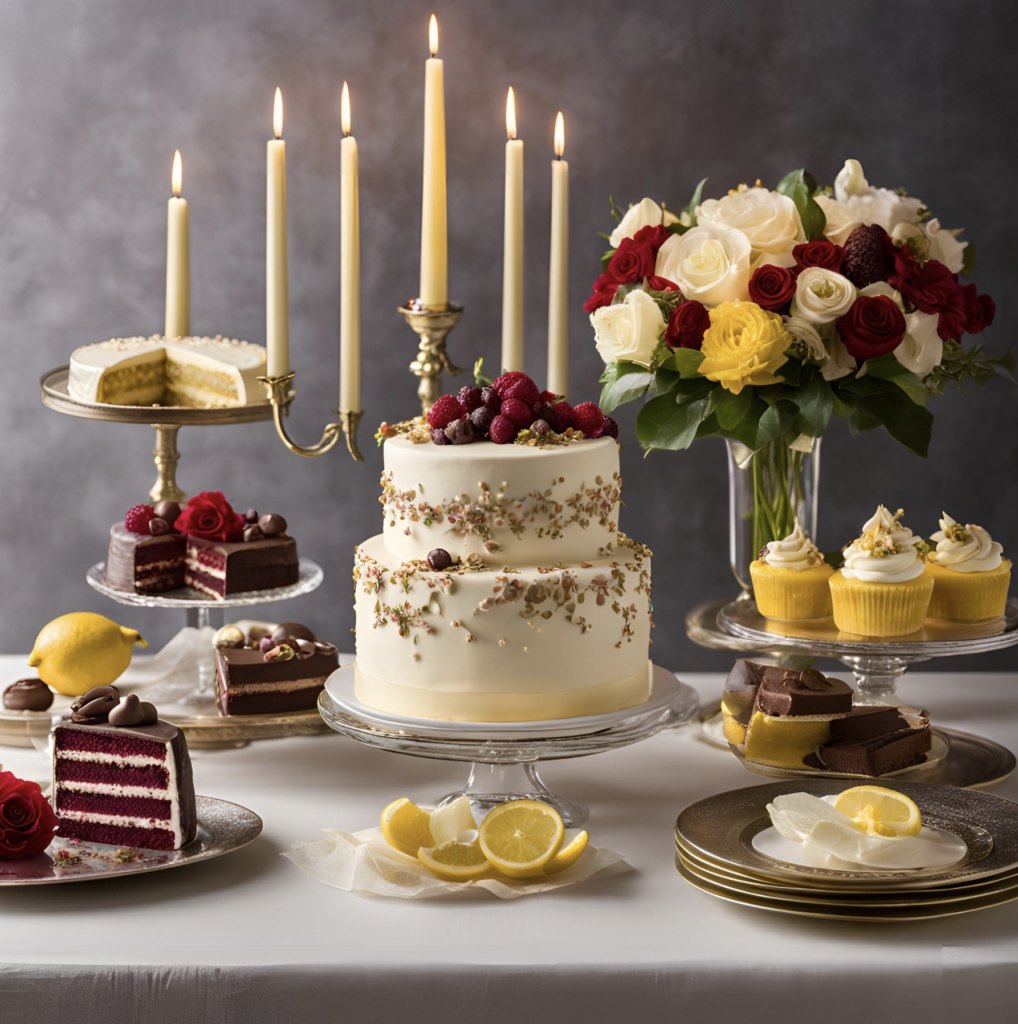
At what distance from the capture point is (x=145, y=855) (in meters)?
1.92

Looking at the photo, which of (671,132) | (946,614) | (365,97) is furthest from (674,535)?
(946,614)

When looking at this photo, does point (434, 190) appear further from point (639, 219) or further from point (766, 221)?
point (766, 221)

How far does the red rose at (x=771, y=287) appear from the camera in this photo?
2330 mm

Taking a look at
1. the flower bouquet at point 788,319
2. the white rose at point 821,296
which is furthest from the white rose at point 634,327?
the white rose at point 821,296

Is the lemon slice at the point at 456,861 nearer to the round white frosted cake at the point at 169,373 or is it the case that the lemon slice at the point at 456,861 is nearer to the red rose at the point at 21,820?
the red rose at the point at 21,820

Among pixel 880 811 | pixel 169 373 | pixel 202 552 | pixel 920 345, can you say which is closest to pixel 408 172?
pixel 169 373

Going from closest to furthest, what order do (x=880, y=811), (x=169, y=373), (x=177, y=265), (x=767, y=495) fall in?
(x=880, y=811)
(x=767, y=495)
(x=177, y=265)
(x=169, y=373)

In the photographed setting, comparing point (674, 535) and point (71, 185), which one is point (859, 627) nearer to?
point (674, 535)

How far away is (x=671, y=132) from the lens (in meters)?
4.27

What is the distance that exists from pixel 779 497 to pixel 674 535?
73.4 inches

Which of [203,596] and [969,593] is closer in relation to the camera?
[969,593]

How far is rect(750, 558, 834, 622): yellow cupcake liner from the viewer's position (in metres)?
2.43

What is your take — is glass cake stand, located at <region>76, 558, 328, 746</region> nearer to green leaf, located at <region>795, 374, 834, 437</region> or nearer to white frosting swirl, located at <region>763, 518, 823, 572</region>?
white frosting swirl, located at <region>763, 518, 823, 572</region>

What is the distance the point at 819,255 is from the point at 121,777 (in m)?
1.39
